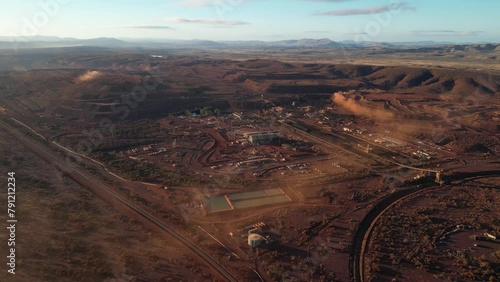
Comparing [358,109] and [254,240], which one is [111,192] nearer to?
[254,240]

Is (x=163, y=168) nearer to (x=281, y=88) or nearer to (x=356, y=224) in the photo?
(x=356, y=224)

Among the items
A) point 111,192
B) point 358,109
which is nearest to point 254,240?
point 111,192

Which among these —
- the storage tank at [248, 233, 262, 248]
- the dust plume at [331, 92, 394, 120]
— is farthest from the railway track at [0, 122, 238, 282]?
the dust plume at [331, 92, 394, 120]

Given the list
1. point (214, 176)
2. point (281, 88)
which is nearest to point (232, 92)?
point (281, 88)

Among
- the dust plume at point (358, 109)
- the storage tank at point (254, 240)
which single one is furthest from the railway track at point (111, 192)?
the dust plume at point (358, 109)

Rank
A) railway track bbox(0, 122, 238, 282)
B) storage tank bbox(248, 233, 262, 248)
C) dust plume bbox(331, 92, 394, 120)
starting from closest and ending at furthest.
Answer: railway track bbox(0, 122, 238, 282), storage tank bbox(248, 233, 262, 248), dust plume bbox(331, 92, 394, 120)

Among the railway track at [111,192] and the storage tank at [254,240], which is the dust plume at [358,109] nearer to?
the storage tank at [254,240]

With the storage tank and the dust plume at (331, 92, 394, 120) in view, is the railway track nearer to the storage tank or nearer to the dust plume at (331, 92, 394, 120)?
the storage tank
